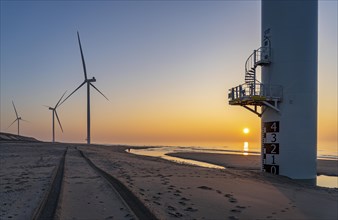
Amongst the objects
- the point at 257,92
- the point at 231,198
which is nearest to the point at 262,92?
the point at 257,92

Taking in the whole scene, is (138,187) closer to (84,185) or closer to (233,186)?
(84,185)

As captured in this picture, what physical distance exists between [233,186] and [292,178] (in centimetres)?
1146

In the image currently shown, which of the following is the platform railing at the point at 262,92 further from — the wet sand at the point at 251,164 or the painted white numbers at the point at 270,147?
the wet sand at the point at 251,164

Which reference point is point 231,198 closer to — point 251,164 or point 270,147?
point 270,147

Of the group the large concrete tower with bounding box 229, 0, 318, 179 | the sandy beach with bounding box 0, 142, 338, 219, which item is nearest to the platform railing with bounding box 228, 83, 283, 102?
the large concrete tower with bounding box 229, 0, 318, 179

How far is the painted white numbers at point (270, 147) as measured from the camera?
2727 centimetres

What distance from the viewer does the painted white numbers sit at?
89.5 feet

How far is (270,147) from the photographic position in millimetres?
27719

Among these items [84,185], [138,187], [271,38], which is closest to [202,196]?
[138,187]

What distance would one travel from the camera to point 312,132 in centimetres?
2686

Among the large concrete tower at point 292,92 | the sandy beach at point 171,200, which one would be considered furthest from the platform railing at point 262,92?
the sandy beach at point 171,200

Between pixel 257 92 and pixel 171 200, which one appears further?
pixel 257 92

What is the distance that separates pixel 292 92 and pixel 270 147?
180 inches

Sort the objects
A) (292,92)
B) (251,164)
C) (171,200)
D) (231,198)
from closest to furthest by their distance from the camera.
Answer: (171,200), (231,198), (292,92), (251,164)
